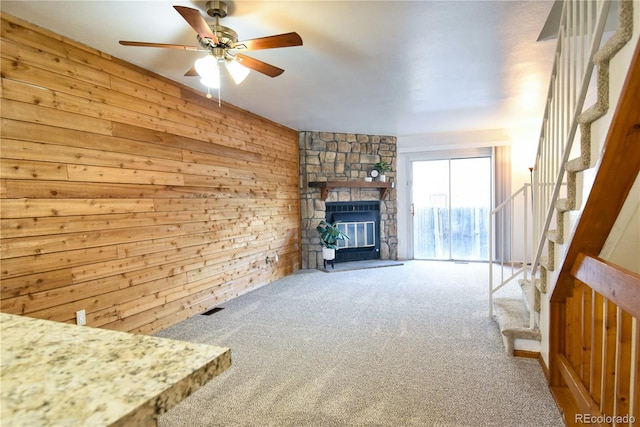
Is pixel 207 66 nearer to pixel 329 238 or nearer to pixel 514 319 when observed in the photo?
pixel 514 319

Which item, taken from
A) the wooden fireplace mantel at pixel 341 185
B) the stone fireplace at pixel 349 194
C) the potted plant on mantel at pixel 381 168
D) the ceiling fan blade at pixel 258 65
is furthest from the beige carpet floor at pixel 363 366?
the potted plant on mantel at pixel 381 168

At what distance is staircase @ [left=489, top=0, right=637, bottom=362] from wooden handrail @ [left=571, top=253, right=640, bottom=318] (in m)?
0.18

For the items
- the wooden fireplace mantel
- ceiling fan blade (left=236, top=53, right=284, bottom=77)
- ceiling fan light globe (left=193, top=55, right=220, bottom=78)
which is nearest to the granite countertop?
ceiling fan light globe (left=193, top=55, right=220, bottom=78)

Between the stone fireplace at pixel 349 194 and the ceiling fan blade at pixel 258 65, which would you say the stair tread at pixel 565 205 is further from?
the stone fireplace at pixel 349 194

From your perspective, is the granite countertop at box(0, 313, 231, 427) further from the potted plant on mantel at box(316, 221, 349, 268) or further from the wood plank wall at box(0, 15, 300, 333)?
the potted plant on mantel at box(316, 221, 349, 268)

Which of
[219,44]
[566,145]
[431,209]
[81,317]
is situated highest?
[219,44]

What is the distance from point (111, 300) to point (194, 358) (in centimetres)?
258

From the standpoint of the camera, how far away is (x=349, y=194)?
621cm

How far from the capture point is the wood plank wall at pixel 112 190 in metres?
2.21

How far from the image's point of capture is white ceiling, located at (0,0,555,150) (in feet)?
7.08

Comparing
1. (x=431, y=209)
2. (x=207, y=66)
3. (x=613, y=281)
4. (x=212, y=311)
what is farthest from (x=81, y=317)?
(x=431, y=209)

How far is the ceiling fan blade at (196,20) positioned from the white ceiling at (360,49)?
0.26 metres

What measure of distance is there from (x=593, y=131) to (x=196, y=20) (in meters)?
2.06

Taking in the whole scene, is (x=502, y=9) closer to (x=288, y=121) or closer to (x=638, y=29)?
(x=638, y=29)
